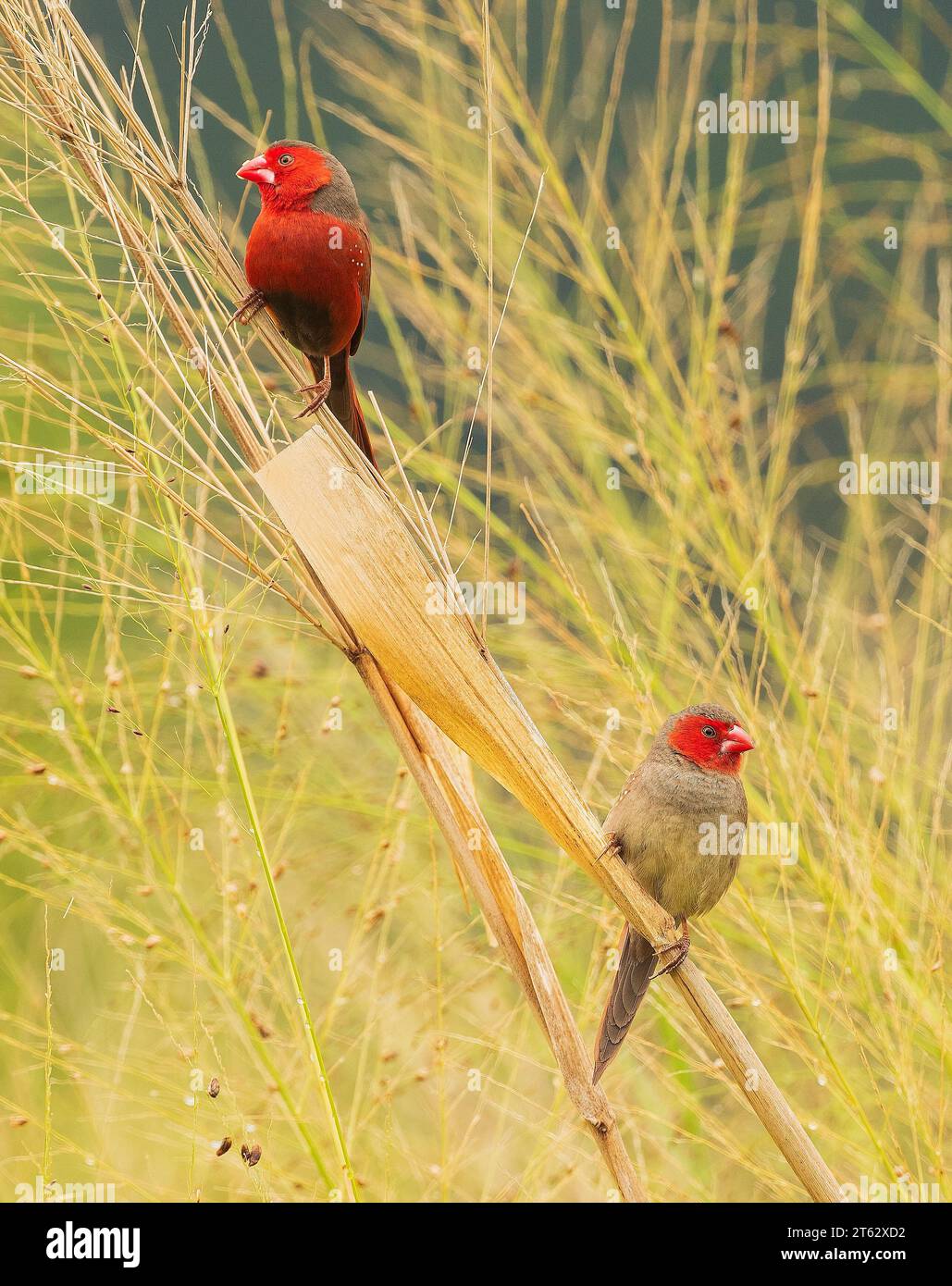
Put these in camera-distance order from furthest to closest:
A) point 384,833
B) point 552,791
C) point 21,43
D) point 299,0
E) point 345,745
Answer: point 345,745
point 299,0
point 384,833
point 21,43
point 552,791

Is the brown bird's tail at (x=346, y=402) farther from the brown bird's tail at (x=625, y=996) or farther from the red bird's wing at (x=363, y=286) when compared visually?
the brown bird's tail at (x=625, y=996)

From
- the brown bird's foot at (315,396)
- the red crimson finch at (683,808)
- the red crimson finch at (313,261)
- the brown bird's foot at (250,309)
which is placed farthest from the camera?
the red crimson finch at (683,808)

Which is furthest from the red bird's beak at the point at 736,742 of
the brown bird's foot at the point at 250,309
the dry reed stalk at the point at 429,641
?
the brown bird's foot at the point at 250,309

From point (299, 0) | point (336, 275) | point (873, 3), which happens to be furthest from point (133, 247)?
point (873, 3)

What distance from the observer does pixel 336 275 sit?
1926 mm

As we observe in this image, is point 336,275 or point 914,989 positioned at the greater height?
point 336,275

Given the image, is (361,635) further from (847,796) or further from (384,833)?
(847,796)

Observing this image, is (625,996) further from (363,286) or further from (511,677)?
(363,286)

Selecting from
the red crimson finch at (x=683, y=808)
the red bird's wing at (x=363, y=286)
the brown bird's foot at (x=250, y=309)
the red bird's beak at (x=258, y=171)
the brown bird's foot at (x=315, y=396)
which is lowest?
the red crimson finch at (x=683, y=808)

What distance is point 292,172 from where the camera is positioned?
78.1 inches

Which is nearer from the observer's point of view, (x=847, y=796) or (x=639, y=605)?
(x=847, y=796)

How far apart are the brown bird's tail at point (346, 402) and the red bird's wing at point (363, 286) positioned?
5 centimetres

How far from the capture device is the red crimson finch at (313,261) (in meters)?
1.88

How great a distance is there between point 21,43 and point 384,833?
43.8 inches
